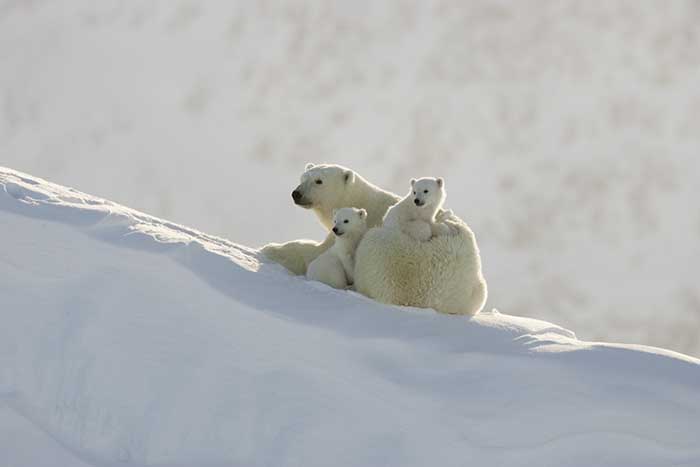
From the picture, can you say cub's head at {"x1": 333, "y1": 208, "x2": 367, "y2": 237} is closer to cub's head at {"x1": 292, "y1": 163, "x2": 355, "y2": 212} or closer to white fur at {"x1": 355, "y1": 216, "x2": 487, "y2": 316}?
white fur at {"x1": 355, "y1": 216, "x2": 487, "y2": 316}

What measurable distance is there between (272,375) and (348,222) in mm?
1297

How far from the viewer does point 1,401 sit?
5773 mm

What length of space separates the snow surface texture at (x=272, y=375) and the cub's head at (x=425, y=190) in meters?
0.72

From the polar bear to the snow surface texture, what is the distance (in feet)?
1.21

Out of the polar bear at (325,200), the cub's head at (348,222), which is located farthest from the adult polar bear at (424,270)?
the polar bear at (325,200)

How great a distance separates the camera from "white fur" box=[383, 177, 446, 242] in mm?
6098

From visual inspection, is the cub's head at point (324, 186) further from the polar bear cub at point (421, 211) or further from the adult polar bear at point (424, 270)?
the polar bear cub at point (421, 211)

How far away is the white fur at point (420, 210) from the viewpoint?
610 centimetres

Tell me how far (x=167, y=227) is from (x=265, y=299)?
1.40m

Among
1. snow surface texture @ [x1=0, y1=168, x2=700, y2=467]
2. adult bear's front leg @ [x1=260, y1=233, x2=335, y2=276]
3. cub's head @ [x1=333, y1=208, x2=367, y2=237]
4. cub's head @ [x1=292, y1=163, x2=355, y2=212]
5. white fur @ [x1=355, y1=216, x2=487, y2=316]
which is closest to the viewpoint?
snow surface texture @ [x1=0, y1=168, x2=700, y2=467]

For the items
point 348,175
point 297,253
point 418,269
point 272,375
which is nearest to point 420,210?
point 418,269

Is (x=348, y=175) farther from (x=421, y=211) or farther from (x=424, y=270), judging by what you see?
(x=424, y=270)

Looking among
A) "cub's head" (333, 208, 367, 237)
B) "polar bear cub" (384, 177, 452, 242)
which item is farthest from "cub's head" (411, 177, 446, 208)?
"cub's head" (333, 208, 367, 237)

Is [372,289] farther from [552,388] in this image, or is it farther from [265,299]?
[552,388]
